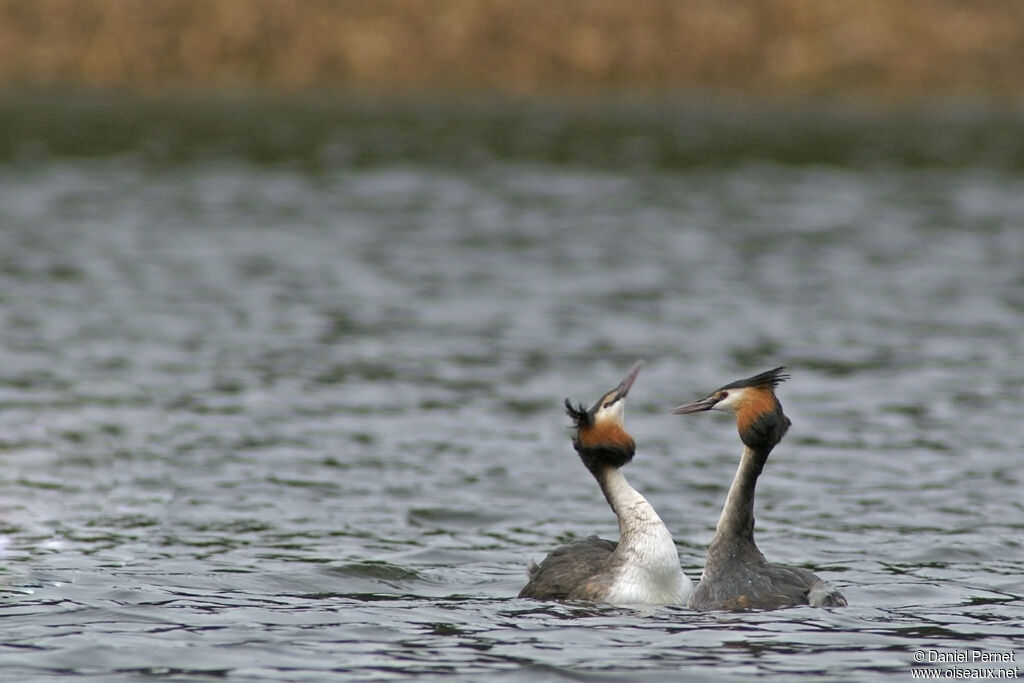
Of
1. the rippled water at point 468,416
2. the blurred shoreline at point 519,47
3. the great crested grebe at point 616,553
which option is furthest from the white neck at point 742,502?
the blurred shoreline at point 519,47

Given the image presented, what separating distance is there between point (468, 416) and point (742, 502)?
655cm

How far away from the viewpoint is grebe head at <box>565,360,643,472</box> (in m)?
12.1

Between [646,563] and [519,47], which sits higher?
[519,47]

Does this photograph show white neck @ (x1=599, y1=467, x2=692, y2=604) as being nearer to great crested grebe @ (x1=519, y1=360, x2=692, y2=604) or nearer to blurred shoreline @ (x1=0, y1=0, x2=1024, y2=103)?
great crested grebe @ (x1=519, y1=360, x2=692, y2=604)

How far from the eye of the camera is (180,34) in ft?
159

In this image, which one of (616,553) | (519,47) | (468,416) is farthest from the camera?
(519,47)

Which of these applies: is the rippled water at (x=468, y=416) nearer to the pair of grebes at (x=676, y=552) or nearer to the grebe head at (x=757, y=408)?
the pair of grebes at (x=676, y=552)

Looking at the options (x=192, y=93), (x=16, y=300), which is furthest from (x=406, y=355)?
(x=192, y=93)

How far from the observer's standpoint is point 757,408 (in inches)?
Answer: 472

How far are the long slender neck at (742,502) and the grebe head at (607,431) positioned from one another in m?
0.69

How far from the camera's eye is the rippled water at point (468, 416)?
11.2 m

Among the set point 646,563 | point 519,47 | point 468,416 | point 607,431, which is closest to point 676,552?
point 646,563

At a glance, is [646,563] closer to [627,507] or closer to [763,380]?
[627,507]

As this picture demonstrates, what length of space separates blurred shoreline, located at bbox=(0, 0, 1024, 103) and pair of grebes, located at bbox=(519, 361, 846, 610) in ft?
115
